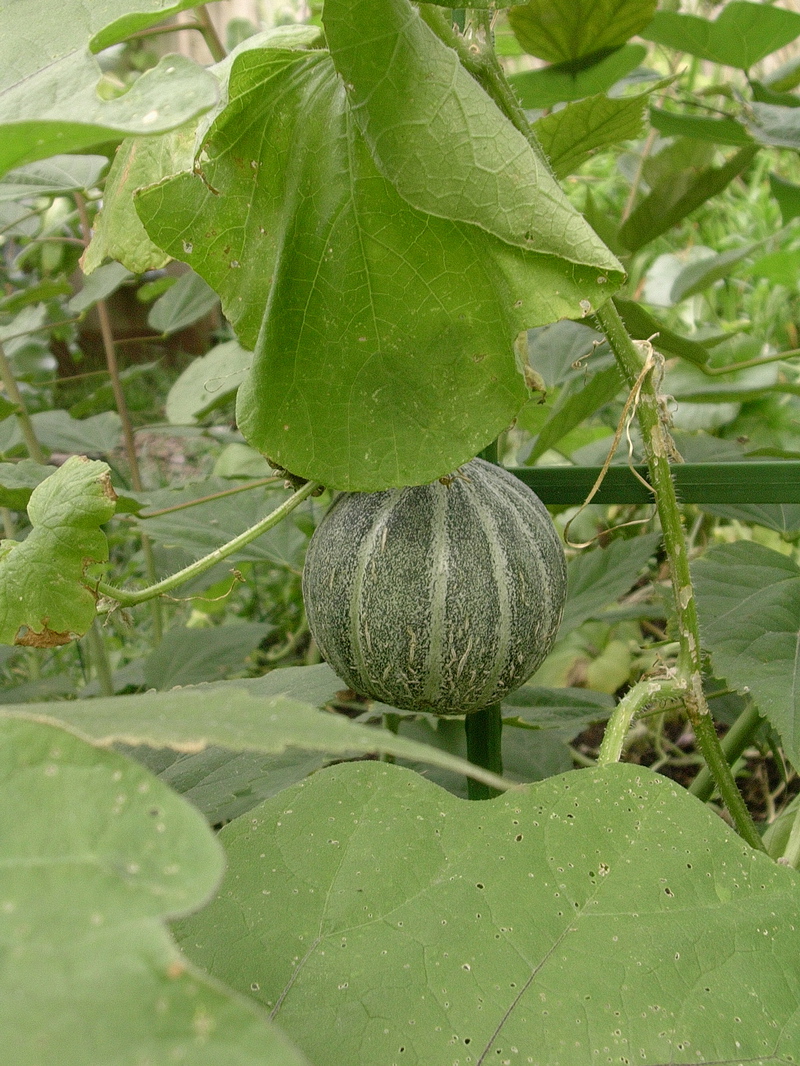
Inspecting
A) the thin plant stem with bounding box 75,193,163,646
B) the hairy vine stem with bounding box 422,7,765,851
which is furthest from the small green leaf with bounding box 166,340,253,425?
the hairy vine stem with bounding box 422,7,765,851

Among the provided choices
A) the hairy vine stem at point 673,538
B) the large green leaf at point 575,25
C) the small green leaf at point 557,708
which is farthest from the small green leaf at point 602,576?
the large green leaf at point 575,25

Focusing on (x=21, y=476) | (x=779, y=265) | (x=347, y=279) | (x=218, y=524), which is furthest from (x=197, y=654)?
(x=779, y=265)

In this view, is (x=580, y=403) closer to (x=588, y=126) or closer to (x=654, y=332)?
(x=654, y=332)

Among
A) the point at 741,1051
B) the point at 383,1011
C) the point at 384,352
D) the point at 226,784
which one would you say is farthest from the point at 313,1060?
the point at 384,352

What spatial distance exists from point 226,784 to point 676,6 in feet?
4.57

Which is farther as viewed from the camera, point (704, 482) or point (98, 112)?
point (704, 482)

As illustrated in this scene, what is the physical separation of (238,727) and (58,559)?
18.9 inches

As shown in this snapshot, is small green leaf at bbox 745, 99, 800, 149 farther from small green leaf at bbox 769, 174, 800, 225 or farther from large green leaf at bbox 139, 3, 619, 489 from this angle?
large green leaf at bbox 139, 3, 619, 489

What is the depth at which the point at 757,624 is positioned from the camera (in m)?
0.87

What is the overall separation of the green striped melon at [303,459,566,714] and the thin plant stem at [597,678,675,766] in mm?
125

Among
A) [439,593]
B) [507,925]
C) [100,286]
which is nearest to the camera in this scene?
[507,925]

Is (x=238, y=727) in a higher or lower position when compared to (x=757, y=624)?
higher

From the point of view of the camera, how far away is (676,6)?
144 centimetres

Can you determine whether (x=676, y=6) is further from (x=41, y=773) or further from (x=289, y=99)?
(x=41, y=773)
